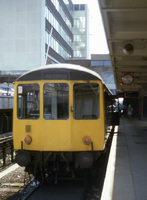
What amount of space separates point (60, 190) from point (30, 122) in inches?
75.3

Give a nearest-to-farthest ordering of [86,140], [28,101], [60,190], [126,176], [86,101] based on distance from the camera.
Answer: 1. [126,176]
2. [86,140]
3. [86,101]
4. [28,101]
5. [60,190]

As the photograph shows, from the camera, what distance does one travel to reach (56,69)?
730 centimetres

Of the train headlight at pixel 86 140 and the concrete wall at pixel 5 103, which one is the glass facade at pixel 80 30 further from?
the train headlight at pixel 86 140

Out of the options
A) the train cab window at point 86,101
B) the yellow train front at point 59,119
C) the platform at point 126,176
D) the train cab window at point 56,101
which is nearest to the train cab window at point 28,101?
the yellow train front at point 59,119

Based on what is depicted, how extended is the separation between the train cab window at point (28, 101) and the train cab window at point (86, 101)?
98cm

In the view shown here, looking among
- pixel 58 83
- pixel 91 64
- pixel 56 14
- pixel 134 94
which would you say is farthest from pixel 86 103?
pixel 91 64

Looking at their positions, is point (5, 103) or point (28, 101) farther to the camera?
point (5, 103)

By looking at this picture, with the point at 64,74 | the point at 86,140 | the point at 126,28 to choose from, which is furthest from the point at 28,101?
the point at 126,28

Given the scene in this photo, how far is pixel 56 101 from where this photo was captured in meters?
7.28

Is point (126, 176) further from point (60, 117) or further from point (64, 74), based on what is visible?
point (64, 74)

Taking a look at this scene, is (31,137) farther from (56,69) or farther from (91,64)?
(91,64)

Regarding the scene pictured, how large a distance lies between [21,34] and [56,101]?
36.8 meters

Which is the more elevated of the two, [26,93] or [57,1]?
[57,1]

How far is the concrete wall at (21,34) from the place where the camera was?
41.2m
